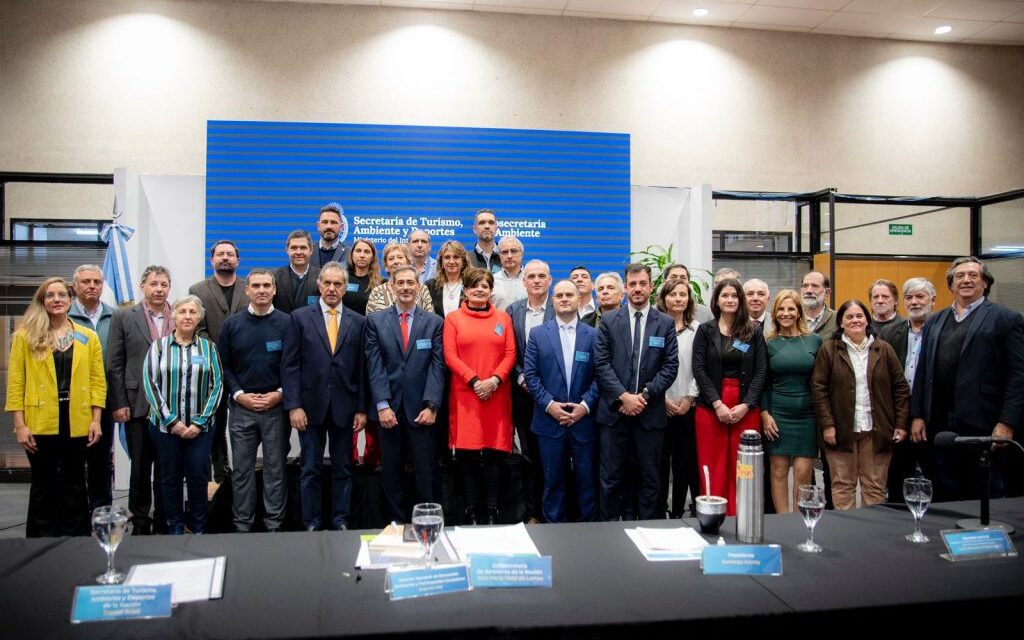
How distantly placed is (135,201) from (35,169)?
7.18ft

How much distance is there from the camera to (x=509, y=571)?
1378 millimetres

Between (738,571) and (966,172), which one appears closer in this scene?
(738,571)

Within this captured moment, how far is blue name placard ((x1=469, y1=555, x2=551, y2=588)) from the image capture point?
1.37m

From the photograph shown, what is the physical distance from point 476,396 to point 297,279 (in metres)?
1.42

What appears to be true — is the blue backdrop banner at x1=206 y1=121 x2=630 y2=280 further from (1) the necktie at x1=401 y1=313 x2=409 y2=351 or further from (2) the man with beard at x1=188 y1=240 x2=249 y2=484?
(1) the necktie at x1=401 y1=313 x2=409 y2=351

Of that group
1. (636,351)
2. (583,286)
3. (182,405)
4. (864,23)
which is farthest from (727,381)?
(864,23)

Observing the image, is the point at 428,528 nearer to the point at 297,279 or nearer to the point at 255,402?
the point at 255,402

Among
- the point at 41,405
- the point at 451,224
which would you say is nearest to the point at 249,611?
the point at 41,405

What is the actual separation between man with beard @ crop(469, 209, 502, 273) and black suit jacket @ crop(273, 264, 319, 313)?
3.23 feet

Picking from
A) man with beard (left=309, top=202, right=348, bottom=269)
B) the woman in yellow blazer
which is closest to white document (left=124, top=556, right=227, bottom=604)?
the woman in yellow blazer

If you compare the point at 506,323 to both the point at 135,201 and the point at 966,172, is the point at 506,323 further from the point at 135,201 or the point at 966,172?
the point at 966,172

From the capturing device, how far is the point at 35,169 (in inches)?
244

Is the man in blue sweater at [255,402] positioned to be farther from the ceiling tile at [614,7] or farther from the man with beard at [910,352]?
the ceiling tile at [614,7]

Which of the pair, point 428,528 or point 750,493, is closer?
point 428,528
